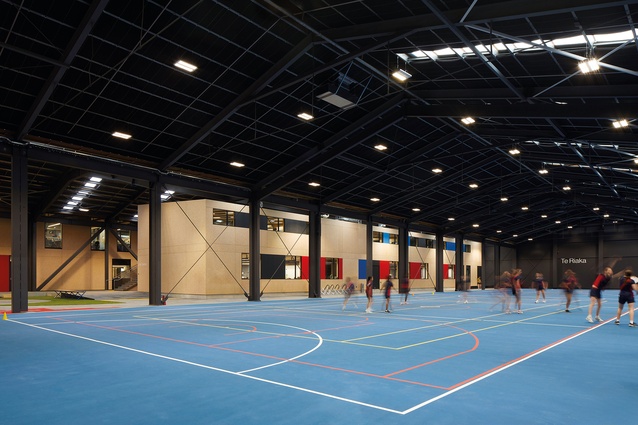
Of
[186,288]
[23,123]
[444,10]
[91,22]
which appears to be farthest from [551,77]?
[186,288]

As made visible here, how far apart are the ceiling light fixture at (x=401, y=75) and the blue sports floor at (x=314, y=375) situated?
39.9ft

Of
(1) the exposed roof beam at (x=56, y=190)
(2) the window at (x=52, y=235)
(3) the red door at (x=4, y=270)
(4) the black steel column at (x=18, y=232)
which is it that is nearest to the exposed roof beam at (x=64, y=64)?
(4) the black steel column at (x=18, y=232)

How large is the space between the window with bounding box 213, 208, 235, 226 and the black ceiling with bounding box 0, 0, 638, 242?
14.4 feet

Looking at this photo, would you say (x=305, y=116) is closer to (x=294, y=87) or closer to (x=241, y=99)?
(x=294, y=87)

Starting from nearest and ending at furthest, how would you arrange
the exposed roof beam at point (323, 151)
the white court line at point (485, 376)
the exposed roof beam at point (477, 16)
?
the white court line at point (485, 376), the exposed roof beam at point (477, 16), the exposed roof beam at point (323, 151)

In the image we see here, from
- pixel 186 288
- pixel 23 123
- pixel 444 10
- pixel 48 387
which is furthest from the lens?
pixel 186 288

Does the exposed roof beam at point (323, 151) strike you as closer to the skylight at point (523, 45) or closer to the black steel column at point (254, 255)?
the black steel column at point (254, 255)

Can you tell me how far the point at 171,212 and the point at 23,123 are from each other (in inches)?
725

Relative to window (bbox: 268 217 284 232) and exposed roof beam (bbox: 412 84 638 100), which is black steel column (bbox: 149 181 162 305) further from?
exposed roof beam (bbox: 412 84 638 100)

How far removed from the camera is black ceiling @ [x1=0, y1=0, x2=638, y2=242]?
17766mm

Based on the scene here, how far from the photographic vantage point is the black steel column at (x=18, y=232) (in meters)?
24.3

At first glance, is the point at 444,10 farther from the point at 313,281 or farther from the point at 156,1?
the point at 313,281

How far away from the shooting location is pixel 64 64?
749 inches

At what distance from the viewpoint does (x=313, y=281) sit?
43312 mm
